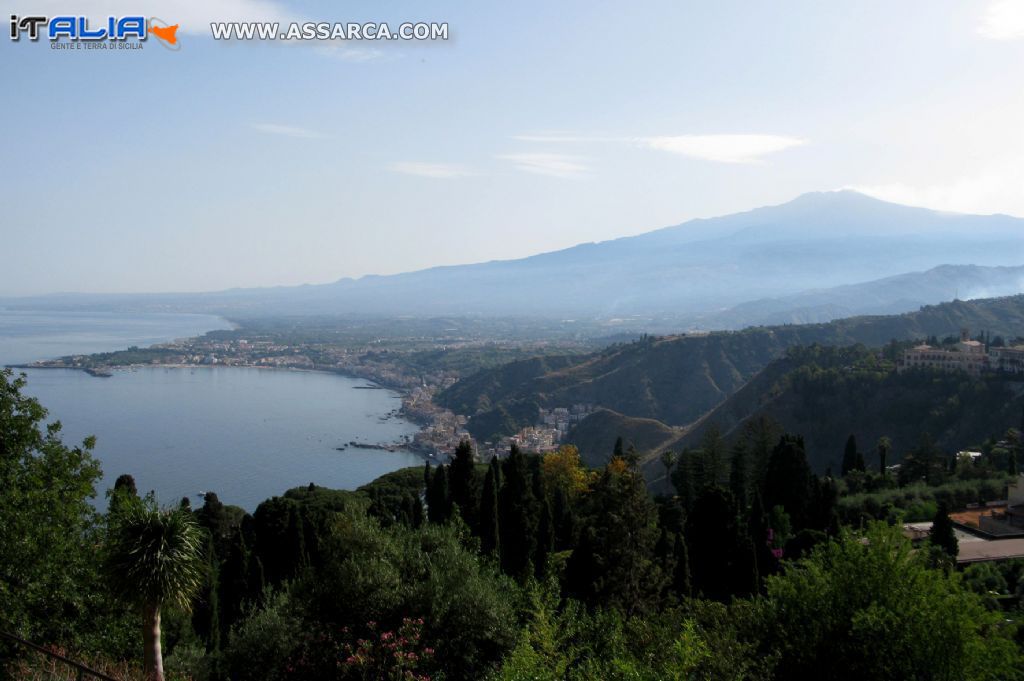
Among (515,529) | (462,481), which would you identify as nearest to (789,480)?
(515,529)

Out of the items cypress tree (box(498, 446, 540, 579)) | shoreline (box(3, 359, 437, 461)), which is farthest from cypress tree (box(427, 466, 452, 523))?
shoreline (box(3, 359, 437, 461))

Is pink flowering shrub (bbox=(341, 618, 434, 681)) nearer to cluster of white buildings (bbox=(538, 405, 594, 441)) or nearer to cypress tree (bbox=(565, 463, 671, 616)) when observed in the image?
cypress tree (bbox=(565, 463, 671, 616))

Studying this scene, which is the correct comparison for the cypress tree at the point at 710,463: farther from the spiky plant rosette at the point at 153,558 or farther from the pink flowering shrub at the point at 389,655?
the spiky plant rosette at the point at 153,558

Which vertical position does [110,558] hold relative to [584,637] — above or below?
above

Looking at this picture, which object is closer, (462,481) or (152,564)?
(152,564)

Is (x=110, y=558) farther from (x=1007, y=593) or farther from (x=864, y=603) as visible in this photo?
(x=1007, y=593)

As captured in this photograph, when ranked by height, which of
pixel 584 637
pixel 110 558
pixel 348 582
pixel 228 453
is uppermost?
pixel 110 558

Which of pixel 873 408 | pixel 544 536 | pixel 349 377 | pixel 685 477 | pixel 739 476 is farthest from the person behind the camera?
pixel 349 377

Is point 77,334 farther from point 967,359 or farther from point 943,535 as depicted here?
point 943,535

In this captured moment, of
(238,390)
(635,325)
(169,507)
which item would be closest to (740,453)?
(169,507)
